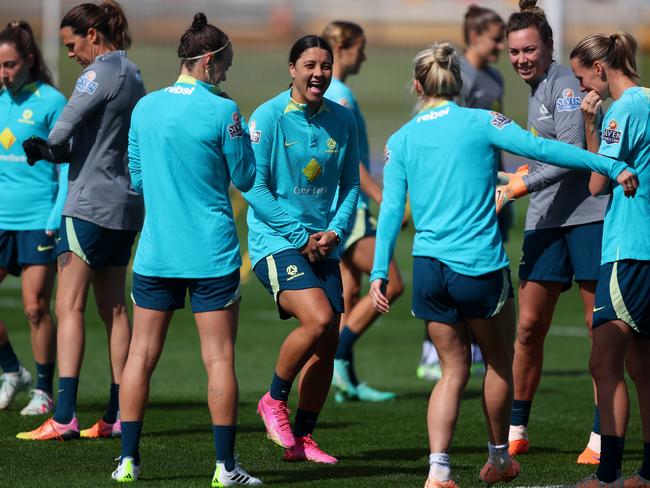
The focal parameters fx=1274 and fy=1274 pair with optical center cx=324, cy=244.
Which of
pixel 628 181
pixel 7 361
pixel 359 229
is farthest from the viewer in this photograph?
pixel 359 229

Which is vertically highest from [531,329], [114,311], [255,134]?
[255,134]

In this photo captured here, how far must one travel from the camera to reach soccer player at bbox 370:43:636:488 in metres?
5.73

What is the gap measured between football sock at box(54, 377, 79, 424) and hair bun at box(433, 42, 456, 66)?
2876mm

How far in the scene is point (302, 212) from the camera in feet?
21.8

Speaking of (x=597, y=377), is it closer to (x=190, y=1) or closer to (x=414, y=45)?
(x=414, y=45)

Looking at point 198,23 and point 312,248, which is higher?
point 198,23

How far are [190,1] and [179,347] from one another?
713 inches

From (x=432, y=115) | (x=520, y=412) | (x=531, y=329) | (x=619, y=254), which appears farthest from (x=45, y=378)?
(x=619, y=254)

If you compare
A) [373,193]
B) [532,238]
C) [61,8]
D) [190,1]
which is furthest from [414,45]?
[532,238]

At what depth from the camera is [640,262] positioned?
18.9 ft

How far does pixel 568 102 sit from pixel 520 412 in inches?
70.8

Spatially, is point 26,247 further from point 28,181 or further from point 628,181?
point 628,181

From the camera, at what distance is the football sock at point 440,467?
570cm

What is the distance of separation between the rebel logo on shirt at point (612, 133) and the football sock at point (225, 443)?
2.15 meters
